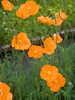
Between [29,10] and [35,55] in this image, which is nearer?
[35,55]

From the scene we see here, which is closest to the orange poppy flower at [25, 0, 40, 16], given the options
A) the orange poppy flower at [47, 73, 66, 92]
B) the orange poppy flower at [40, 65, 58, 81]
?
the orange poppy flower at [40, 65, 58, 81]

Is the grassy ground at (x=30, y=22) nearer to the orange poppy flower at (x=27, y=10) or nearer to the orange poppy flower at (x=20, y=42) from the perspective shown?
the orange poppy flower at (x=27, y=10)

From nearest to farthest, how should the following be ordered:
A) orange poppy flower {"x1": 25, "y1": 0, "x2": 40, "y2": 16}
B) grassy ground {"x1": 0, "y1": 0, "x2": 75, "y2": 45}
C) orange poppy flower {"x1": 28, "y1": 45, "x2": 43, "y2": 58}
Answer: orange poppy flower {"x1": 28, "y1": 45, "x2": 43, "y2": 58} → orange poppy flower {"x1": 25, "y1": 0, "x2": 40, "y2": 16} → grassy ground {"x1": 0, "y1": 0, "x2": 75, "y2": 45}

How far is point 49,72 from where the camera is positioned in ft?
4.70

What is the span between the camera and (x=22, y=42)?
152cm

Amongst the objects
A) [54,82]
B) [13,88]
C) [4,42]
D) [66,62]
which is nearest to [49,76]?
[54,82]

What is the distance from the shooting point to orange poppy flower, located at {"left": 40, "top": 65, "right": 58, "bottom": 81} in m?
1.36

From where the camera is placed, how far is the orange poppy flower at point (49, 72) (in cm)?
136

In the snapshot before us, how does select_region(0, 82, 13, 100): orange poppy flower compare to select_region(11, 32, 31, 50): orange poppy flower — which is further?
select_region(11, 32, 31, 50): orange poppy flower

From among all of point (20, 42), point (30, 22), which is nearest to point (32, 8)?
point (20, 42)

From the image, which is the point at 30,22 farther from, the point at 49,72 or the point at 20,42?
the point at 49,72

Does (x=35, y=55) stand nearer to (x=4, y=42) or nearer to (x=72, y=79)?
(x=72, y=79)

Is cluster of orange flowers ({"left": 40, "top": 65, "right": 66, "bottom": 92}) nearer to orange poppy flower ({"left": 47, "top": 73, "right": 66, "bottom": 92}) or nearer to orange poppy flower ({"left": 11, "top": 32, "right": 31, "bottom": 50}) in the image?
orange poppy flower ({"left": 47, "top": 73, "right": 66, "bottom": 92})

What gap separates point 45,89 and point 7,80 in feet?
2.10
